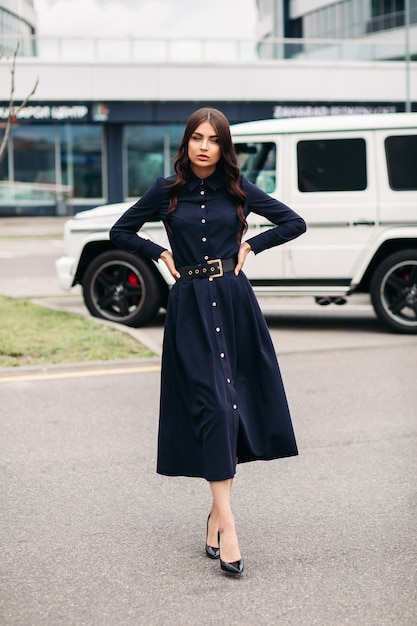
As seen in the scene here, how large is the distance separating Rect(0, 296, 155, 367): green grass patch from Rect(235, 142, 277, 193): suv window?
7.03 ft

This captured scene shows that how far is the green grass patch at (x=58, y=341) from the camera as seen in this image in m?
8.71

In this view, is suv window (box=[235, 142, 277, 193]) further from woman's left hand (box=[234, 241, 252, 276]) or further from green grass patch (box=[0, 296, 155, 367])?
woman's left hand (box=[234, 241, 252, 276])

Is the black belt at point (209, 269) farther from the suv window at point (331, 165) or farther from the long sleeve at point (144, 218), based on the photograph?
the suv window at point (331, 165)

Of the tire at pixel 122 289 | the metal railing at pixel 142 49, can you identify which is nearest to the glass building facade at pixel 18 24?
the metal railing at pixel 142 49

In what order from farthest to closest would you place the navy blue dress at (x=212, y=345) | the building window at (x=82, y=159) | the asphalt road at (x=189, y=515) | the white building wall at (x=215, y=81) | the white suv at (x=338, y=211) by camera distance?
the building window at (x=82, y=159), the white building wall at (x=215, y=81), the white suv at (x=338, y=211), the navy blue dress at (x=212, y=345), the asphalt road at (x=189, y=515)

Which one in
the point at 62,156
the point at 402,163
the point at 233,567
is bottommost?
the point at 233,567

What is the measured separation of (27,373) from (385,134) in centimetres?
435

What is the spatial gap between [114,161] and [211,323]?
109 feet

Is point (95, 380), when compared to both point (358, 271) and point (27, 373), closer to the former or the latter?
point (27, 373)

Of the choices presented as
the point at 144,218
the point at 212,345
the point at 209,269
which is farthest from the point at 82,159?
the point at 212,345

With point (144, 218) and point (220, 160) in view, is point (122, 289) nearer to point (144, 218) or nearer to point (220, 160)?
point (144, 218)

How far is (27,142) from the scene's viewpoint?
3622cm

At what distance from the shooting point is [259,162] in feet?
33.9

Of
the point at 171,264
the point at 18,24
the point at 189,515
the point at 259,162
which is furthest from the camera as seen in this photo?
the point at 18,24
